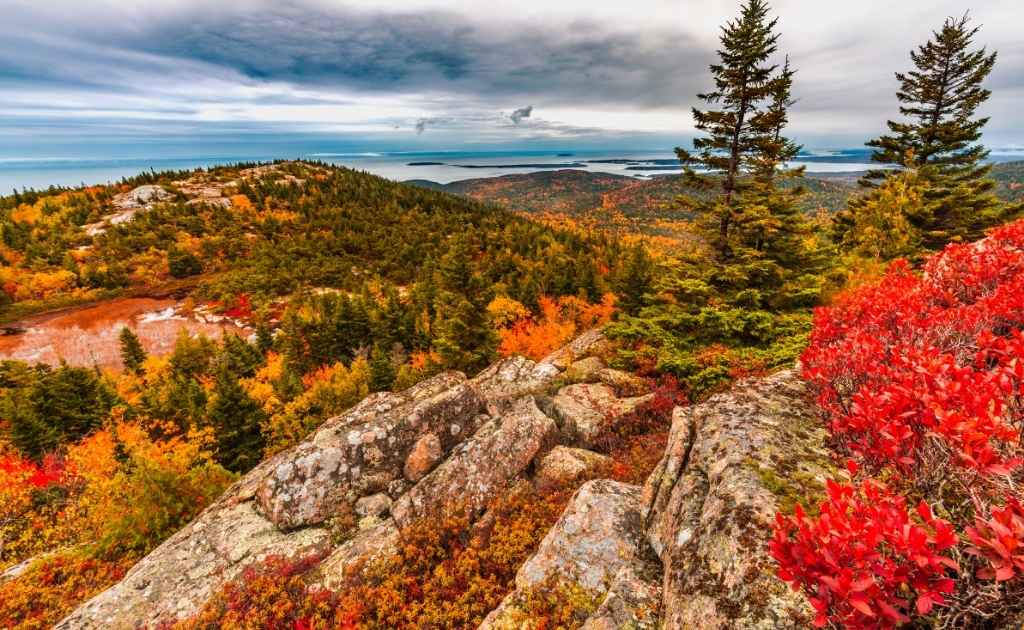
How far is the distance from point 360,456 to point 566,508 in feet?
24.4

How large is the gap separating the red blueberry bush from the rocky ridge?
72 centimetres

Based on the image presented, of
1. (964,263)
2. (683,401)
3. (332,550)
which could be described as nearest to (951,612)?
(964,263)

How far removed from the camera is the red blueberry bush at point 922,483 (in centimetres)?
236

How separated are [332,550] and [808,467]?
11142 millimetres

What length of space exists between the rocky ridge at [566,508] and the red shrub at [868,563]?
1369 mm

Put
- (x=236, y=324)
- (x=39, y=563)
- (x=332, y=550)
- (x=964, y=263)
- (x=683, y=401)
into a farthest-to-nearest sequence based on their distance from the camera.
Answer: (x=236, y=324), (x=39, y=563), (x=683, y=401), (x=332, y=550), (x=964, y=263)

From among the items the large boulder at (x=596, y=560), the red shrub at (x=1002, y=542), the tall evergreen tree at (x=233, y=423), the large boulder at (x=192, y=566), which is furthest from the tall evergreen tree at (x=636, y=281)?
the red shrub at (x=1002, y=542)

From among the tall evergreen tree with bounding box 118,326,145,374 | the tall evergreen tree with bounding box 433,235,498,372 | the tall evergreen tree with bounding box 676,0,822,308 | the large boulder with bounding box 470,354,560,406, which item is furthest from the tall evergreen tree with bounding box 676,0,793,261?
the tall evergreen tree with bounding box 118,326,145,374

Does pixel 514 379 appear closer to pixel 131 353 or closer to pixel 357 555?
pixel 357 555

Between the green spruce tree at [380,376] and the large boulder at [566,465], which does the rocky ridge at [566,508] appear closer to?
the large boulder at [566,465]

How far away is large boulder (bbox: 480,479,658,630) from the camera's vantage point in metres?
5.64

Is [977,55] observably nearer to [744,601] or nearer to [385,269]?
[744,601]

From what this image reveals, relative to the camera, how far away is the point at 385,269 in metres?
89.8

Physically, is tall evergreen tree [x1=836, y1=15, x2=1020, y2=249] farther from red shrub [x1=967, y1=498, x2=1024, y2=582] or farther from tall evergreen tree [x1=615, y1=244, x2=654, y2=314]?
red shrub [x1=967, y1=498, x2=1024, y2=582]
